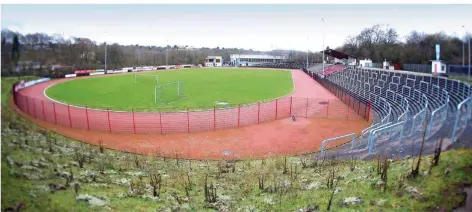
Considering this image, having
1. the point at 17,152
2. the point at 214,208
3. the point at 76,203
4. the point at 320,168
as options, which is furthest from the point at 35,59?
the point at 320,168

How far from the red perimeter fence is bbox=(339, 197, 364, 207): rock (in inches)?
545

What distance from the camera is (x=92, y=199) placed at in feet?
23.6

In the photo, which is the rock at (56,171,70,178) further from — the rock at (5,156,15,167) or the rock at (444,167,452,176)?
the rock at (444,167,452,176)

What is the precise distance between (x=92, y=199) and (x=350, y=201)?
612cm

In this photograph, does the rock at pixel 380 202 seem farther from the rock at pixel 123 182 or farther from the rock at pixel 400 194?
the rock at pixel 123 182

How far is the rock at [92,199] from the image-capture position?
7.02 m

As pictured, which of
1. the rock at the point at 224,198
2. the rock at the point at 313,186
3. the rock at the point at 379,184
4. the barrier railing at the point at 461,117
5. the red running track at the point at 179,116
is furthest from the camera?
the red running track at the point at 179,116

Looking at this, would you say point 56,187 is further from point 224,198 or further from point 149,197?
point 224,198

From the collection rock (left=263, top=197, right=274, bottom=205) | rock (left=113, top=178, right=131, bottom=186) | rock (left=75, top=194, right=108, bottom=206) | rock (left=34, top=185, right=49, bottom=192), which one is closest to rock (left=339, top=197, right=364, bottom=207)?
rock (left=263, top=197, right=274, bottom=205)

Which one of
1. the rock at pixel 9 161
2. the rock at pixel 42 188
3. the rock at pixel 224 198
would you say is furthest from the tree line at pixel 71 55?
the rock at pixel 224 198

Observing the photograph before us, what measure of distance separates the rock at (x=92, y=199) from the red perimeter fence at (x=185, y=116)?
489 inches

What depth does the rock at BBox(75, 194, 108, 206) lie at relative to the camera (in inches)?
276

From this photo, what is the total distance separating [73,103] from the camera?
28.3 m

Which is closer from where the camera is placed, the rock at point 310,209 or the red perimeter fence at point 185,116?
the rock at point 310,209
